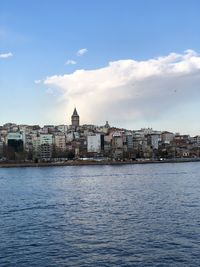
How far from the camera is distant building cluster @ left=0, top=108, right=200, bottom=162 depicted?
14250 centimetres

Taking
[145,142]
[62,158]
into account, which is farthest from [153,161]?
[145,142]

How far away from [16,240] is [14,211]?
778cm

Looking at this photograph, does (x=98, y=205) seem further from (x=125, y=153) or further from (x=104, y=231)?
(x=125, y=153)

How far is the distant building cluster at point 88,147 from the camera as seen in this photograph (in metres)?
142

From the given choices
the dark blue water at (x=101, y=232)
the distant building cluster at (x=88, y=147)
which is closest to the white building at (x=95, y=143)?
the distant building cluster at (x=88, y=147)

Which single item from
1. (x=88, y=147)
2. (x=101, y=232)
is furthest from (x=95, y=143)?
(x=101, y=232)

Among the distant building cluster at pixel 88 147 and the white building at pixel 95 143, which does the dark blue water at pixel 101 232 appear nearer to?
the distant building cluster at pixel 88 147

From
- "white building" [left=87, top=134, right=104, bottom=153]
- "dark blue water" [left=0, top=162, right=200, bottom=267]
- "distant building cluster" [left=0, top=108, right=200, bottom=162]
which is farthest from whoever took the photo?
A: "white building" [left=87, top=134, right=104, bottom=153]

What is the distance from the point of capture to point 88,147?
161125mm

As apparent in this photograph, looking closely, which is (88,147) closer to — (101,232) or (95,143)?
(95,143)

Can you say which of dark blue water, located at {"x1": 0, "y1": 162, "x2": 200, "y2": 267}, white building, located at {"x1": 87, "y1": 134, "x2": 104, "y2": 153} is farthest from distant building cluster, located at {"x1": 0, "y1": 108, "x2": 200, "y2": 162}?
dark blue water, located at {"x1": 0, "y1": 162, "x2": 200, "y2": 267}

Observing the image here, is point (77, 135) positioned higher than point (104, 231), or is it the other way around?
point (77, 135)

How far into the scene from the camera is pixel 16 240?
60.4 ft

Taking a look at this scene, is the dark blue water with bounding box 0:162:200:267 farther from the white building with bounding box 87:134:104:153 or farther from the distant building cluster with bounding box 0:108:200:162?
the white building with bounding box 87:134:104:153
